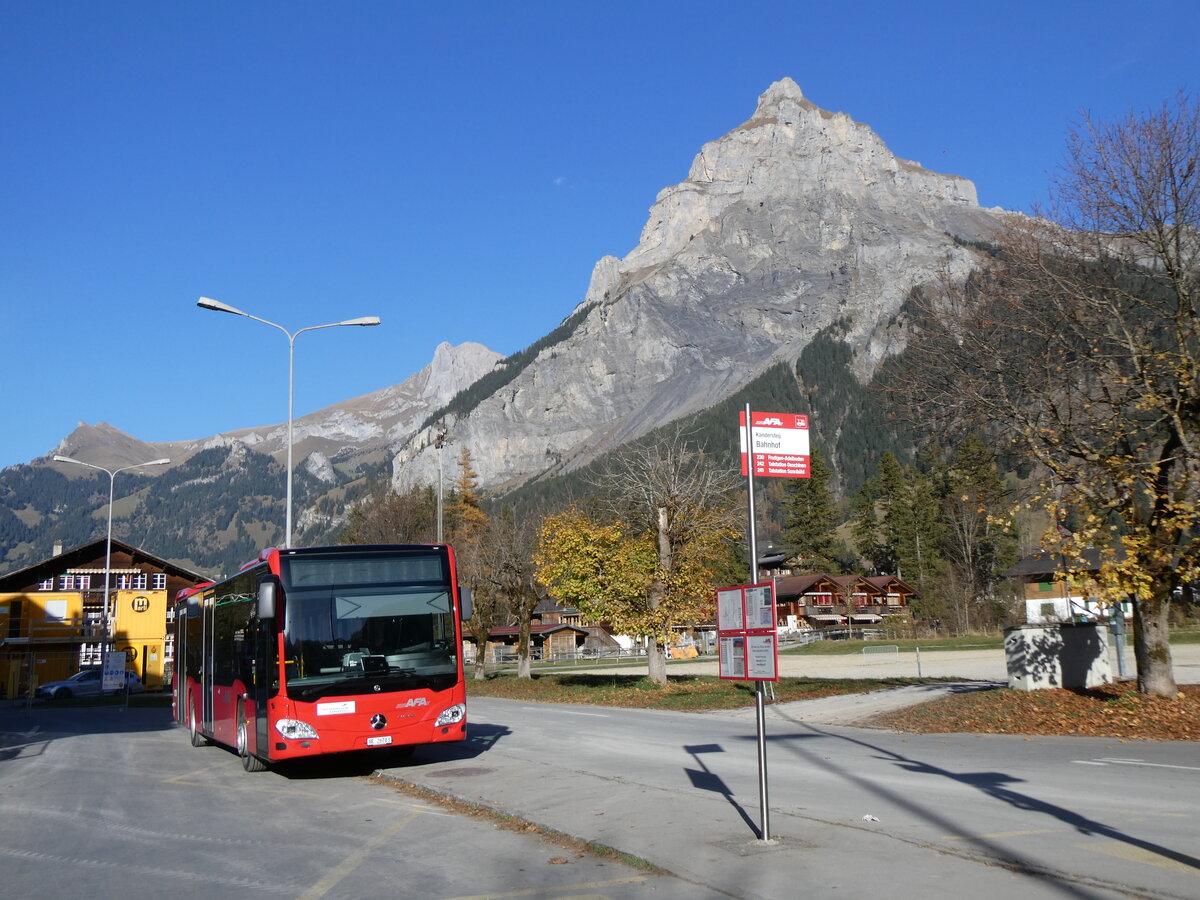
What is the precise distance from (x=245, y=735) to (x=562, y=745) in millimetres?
5423

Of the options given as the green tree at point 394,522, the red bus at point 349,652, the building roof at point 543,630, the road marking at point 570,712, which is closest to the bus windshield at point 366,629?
the red bus at point 349,652

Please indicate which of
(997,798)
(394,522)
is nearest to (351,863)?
(997,798)

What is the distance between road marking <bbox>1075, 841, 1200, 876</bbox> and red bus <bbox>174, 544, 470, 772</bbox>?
8.90 meters

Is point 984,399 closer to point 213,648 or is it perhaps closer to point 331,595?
point 331,595

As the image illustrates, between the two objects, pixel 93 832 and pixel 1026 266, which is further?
pixel 1026 266

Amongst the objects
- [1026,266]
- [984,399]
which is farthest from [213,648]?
[1026,266]

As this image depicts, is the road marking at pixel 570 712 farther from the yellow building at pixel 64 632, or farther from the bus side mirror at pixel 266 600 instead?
the yellow building at pixel 64 632

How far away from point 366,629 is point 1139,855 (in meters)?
9.94

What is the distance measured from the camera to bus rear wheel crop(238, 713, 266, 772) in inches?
604

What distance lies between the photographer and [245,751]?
607 inches

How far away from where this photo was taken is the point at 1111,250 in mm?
17000

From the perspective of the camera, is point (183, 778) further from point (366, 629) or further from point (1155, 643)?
point (1155, 643)

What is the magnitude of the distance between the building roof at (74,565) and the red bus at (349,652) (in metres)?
55.0

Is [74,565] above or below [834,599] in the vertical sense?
above
